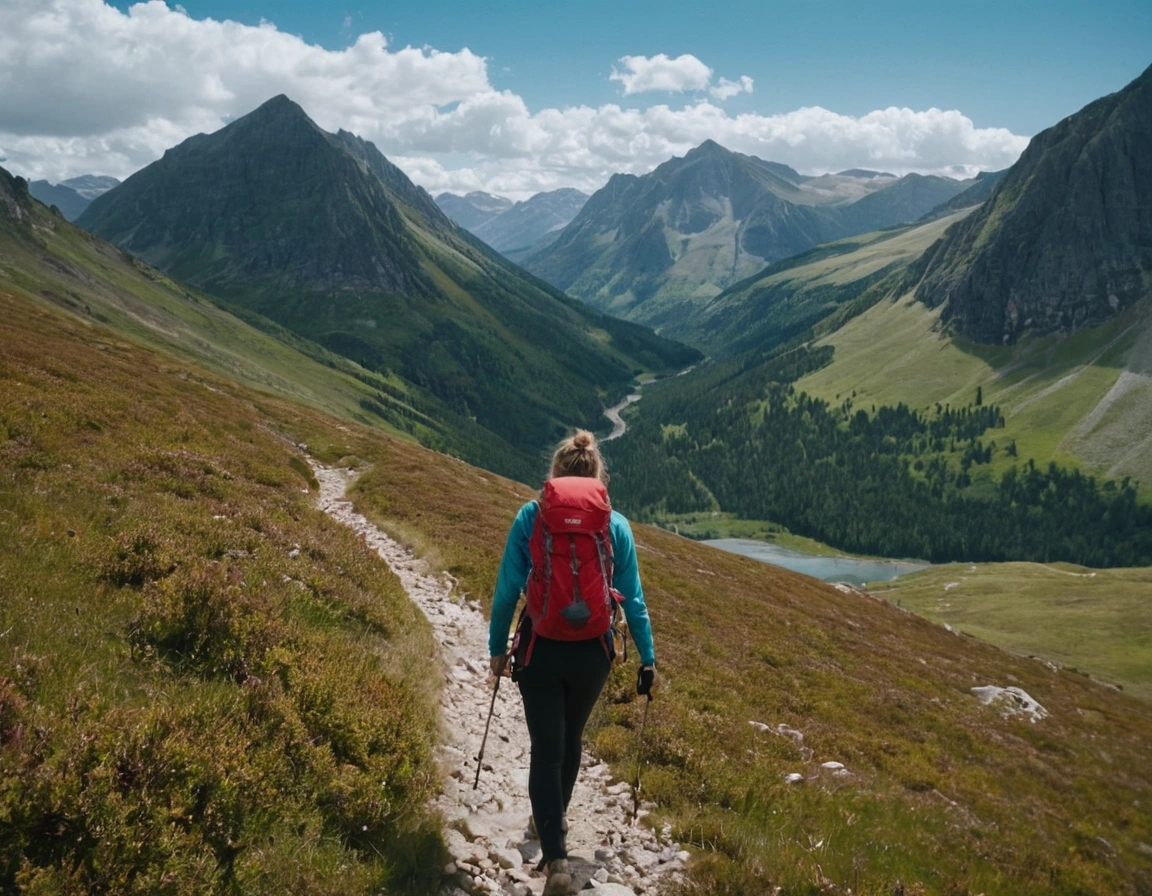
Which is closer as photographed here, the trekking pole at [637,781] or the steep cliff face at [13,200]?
the trekking pole at [637,781]

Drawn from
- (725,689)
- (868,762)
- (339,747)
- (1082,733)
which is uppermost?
(339,747)

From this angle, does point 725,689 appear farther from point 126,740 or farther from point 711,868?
point 126,740

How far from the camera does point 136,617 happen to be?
8.14m

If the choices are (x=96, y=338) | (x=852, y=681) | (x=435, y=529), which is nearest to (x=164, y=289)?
(x=96, y=338)

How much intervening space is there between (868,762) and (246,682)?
49.1 ft

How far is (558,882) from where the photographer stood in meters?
7.00

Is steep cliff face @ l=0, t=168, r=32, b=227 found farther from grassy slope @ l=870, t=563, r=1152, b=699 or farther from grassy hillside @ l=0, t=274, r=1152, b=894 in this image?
grassy slope @ l=870, t=563, r=1152, b=699

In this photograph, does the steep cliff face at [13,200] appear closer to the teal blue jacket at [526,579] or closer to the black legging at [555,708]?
the teal blue jacket at [526,579]

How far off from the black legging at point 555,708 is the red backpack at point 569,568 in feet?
0.71

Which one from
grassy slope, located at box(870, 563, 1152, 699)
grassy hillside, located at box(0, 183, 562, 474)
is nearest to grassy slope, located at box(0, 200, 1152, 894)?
grassy slope, located at box(870, 563, 1152, 699)

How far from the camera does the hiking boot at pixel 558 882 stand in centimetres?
700

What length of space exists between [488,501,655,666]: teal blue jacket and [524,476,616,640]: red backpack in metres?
0.28

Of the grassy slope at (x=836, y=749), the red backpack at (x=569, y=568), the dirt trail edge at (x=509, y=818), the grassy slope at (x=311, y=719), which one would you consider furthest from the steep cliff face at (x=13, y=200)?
the red backpack at (x=569, y=568)

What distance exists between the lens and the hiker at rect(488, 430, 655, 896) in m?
6.85
